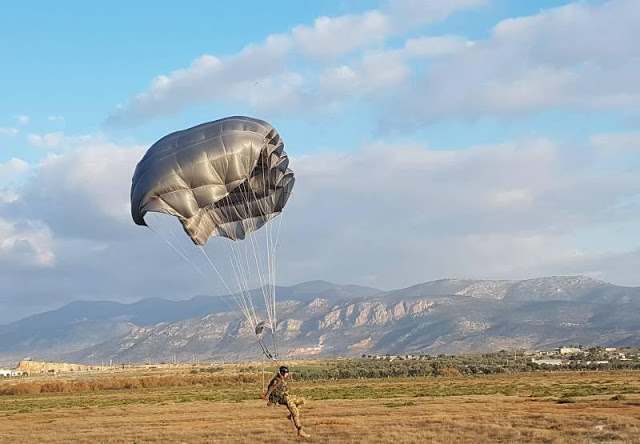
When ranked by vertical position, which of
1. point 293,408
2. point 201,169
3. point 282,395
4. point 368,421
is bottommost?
point 368,421

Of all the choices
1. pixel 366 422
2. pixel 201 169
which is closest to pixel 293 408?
pixel 366 422

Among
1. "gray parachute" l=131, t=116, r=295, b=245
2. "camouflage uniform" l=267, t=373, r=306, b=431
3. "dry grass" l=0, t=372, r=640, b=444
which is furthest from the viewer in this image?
"gray parachute" l=131, t=116, r=295, b=245

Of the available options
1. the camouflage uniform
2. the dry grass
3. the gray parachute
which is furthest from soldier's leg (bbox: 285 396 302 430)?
the gray parachute

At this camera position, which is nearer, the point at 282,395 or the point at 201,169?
the point at 282,395

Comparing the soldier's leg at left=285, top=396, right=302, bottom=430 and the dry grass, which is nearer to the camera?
the dry grass

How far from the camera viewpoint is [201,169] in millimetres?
29953

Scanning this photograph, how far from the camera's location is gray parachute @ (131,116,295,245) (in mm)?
29719

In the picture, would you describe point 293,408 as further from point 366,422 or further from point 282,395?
point 366,422

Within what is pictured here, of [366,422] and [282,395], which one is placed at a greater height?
[282,395]

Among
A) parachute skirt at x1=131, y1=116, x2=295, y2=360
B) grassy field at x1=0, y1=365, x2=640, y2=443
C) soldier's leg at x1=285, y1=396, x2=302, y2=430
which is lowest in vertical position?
grassy field at x1=0, y1=365, x2=640, y2=443

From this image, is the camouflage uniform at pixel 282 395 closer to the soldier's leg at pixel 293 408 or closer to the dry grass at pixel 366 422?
the soldier's leg at pixel 293 408

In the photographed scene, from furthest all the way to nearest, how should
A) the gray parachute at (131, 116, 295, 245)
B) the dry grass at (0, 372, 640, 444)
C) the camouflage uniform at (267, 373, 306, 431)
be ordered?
the gray parachute at (131, 116, 295, 245) < the camouflage uniform at (267, 373, 306, 431) < the dry grass at (0, 372, 640, 444)

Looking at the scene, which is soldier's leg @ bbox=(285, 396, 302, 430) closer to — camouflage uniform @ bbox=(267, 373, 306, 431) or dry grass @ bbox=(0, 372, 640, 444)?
camouflage uniform @ bbox=(267, 373, 306, 431)

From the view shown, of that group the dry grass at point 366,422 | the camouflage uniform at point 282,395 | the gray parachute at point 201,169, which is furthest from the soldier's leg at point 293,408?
the gray parachute at point 201,169
